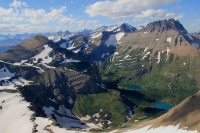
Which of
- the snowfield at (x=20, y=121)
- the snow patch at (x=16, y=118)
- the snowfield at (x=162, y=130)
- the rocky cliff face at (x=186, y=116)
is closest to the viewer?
the rocky cliff face at (x=186, y=116)

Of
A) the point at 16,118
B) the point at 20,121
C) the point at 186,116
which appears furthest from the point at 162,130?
the point at 16,118

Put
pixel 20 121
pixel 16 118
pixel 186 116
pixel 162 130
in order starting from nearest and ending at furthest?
pixel 162 130 → pixel 186 116 → pixel 20 121 → pixel 16 118

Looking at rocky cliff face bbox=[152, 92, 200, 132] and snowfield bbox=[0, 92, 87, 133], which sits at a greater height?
rocky cliff face bbox=[152, 92, 200, 132]

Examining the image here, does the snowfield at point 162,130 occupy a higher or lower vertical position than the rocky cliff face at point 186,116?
lower

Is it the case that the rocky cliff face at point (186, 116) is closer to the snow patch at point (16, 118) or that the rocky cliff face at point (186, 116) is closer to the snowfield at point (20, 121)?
the snowfield at point (20, 121)

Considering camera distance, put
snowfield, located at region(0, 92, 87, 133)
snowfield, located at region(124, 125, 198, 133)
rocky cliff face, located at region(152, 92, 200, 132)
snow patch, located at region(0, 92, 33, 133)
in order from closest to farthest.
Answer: rocky cliff face, located at region(152, 92, 200, 132) → snowfield, located at region(124, 125, 198, 133) → snowfield, located at region(0, 92, 87, 133) → snow patch, located at region(0, 92, 33, 133)

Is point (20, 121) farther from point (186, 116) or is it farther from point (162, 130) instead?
point (186, 116)

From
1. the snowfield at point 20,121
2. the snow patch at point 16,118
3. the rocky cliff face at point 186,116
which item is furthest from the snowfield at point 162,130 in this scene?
the snow patch at point 16,118

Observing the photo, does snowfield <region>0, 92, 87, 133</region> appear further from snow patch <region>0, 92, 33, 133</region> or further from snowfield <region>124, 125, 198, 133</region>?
snowfield <region>124, 125, 198, 133</region>

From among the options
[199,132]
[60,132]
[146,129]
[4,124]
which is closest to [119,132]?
[146,129]

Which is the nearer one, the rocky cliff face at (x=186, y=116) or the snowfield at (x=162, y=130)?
the rocky cliff face at (x=186, y=116)

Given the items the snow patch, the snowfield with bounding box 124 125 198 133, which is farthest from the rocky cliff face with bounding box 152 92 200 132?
the snow patch
